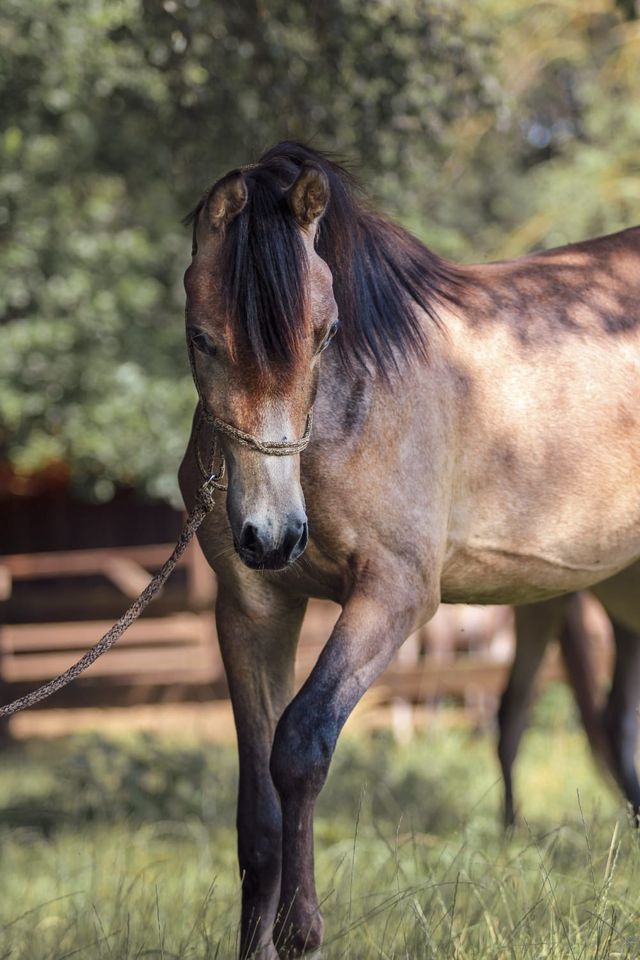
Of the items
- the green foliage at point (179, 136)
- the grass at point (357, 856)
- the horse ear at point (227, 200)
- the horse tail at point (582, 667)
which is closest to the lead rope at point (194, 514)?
the horse ear at point (227, 200)

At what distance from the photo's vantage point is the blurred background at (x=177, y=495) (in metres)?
3.76

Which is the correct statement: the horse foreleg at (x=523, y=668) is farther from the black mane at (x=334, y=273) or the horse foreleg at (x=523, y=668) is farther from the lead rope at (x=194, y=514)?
the lead rope at (x=194, y=514)

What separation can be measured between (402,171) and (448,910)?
529 centimetres

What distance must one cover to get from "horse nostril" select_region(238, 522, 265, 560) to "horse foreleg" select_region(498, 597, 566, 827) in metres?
3.42

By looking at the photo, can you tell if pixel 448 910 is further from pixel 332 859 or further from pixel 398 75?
pixel 398 75

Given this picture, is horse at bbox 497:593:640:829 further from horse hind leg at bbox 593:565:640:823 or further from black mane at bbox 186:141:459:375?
black mane at bbox 186:141:459:375

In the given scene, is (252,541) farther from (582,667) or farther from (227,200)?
(582,667)

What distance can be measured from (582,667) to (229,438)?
4.23 meters

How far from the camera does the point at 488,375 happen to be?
3.46 m

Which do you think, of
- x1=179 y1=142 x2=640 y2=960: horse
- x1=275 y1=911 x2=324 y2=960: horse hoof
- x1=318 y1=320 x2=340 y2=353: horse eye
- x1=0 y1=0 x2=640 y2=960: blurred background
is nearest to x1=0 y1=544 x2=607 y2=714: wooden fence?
x1=0 y1=0 x2=640 y2=960: blurred background

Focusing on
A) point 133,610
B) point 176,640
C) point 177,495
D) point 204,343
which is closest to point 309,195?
point 204,343

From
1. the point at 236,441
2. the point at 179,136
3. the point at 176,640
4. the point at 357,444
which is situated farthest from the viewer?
the point at 176,640

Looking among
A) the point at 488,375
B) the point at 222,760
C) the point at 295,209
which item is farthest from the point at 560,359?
the point at 222,760

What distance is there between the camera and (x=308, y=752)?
2926 millimetres
